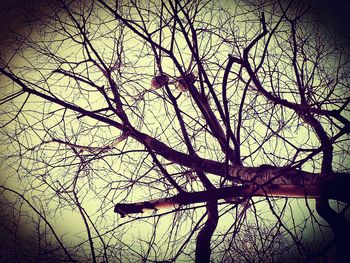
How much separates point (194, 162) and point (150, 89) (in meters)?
0.97

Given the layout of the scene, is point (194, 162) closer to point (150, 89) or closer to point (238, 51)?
point (150, 89)

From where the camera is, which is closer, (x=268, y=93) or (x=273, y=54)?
(x=268, y=93)

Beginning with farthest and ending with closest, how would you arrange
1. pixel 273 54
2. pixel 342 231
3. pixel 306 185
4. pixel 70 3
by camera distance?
1. pixel 273 54
2. pixel 70 3
3. pixel 342 231
4. pixel 306 185

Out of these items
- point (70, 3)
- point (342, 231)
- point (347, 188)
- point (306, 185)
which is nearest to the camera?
point (347, 188)

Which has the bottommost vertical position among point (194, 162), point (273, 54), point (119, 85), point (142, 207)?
point (142, 207)

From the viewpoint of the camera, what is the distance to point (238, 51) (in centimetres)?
306

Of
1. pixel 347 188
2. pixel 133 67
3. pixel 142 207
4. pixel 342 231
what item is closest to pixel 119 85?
pixel 133 67

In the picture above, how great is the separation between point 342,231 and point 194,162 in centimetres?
150

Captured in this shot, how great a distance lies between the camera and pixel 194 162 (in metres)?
3.01

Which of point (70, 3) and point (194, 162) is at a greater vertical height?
point (70, 3)

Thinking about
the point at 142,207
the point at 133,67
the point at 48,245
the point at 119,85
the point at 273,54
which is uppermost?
the point at 273,54

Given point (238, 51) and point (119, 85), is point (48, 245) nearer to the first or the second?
point (119, 85)

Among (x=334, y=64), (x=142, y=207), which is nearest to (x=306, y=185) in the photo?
(x=142, y=207)

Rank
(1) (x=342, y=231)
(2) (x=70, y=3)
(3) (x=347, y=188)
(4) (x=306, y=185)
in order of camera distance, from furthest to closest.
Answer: (2) (x=70, y=3) → (1) (x=342, y=231) → (4) (x=306, y=185) → (3) (x=347, y=188)
